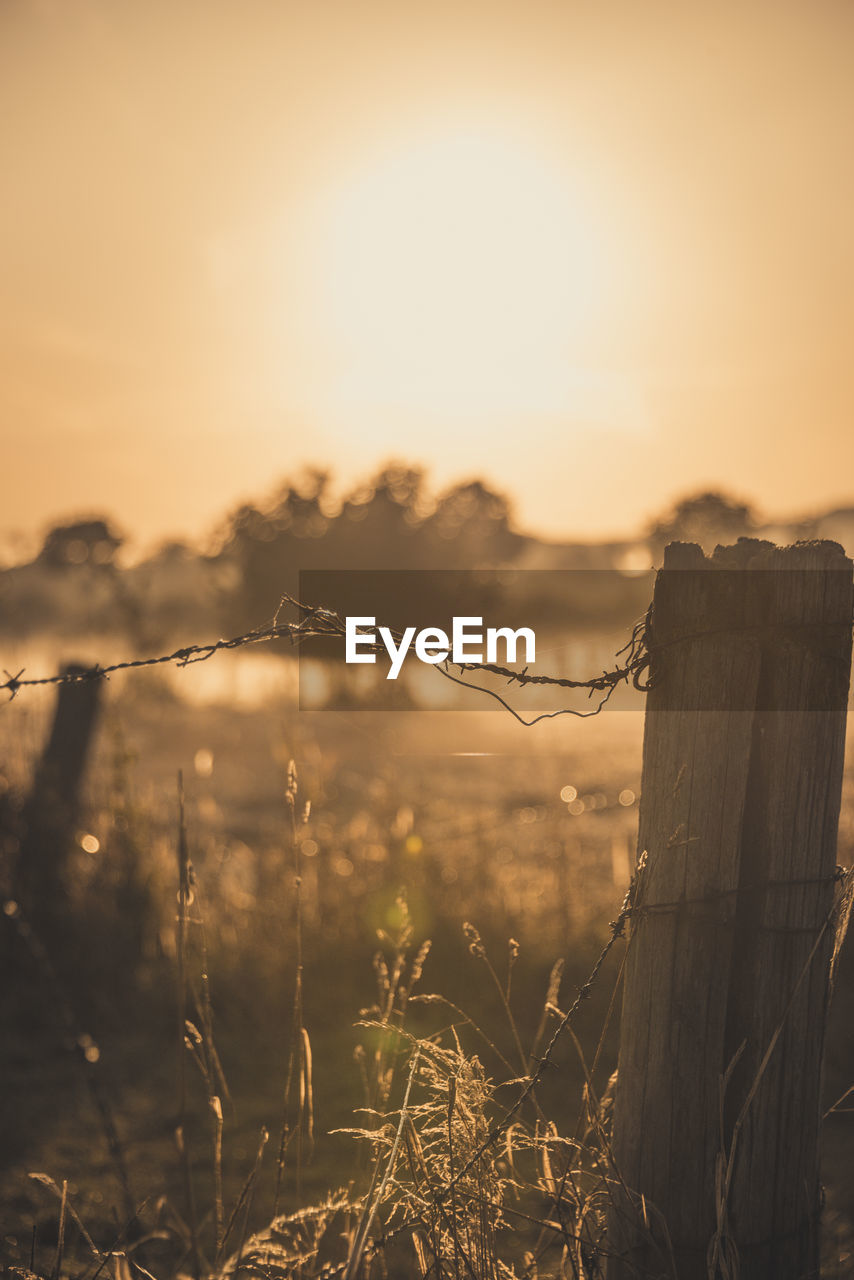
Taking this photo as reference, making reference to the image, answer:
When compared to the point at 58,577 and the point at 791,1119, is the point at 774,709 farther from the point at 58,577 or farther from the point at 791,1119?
the point at 58,577

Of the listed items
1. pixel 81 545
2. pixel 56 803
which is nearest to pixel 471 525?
pixel 81 545

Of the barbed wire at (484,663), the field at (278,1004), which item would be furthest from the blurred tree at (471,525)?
the barbed wire at (484,663)

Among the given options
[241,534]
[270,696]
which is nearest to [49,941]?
[270,696]

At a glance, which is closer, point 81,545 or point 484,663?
point 484,663

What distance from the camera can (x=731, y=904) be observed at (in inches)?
62.6

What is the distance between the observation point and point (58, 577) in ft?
52.7

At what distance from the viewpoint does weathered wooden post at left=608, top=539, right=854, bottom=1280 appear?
1.57 metres

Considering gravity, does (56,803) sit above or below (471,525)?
below

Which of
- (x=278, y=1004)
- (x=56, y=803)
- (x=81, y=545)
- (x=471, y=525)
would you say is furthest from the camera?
(x=471, y=525)

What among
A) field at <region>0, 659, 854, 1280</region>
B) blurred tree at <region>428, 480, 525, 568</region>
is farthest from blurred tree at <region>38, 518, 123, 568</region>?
blurred tree at <region>428, 480, 525, 568</region>

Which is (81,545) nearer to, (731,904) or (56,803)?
(56,803)

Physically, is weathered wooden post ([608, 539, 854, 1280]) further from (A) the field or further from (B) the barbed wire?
(A) the field

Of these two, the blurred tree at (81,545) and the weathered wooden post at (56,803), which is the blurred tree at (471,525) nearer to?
the blurred tree at (81,545)

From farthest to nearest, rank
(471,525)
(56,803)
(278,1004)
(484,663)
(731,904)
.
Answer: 1. (471,525)
2. (56,803)
3. (278,1004)
4. (484,663)
5. (731,904)
